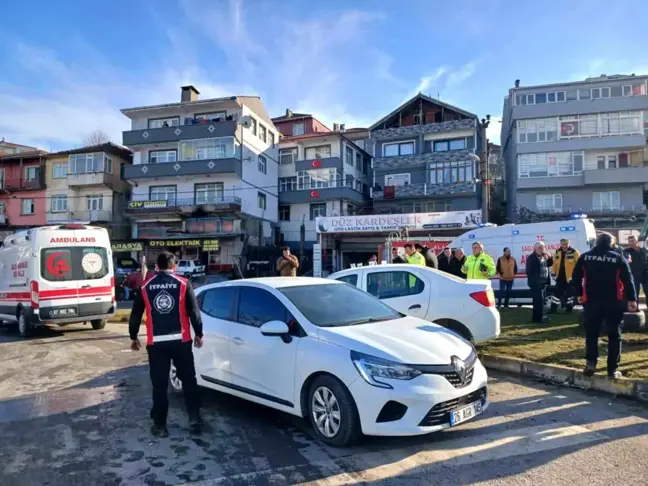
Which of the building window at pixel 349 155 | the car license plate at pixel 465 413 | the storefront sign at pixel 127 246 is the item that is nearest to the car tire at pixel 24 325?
the car license plate at pixel 465 413

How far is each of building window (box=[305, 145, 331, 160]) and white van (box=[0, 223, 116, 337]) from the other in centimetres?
3471

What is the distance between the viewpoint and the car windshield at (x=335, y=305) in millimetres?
5082

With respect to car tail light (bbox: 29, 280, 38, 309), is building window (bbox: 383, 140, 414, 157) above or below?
above

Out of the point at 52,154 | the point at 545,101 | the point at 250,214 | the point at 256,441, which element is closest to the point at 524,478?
the point at 256,441

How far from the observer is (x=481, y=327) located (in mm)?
7422

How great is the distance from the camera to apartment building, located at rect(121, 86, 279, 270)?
41.0 m

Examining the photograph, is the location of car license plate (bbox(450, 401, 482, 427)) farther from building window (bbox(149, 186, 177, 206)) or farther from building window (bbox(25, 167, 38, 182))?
building window (bbox(25, 167, 38, 182))

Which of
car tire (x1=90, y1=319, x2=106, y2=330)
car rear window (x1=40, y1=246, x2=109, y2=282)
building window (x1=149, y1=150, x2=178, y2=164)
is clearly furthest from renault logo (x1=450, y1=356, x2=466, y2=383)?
building window (x1=149, y1=150, x2=178, y2=164)

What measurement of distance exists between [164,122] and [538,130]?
32173mm

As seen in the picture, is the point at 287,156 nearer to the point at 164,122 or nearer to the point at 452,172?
the point at 164,122

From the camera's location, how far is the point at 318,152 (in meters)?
46.9

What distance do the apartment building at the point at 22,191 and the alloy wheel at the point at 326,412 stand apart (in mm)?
50153

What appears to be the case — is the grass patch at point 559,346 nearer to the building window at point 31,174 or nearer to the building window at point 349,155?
the building window at point 349,155

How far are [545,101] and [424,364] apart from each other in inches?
1652
